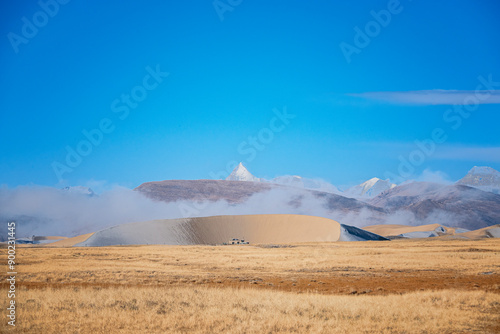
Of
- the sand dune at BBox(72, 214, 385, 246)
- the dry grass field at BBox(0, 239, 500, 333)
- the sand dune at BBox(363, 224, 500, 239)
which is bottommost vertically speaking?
Answer: the dry grass field at BBox(0, 239, 500, 333)

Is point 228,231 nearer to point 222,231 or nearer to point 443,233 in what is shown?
point 222,231

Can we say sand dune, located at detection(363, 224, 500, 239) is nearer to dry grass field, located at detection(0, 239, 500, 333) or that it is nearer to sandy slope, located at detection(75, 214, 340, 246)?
sandy slope, located at detection(75, 214, 340, 246)

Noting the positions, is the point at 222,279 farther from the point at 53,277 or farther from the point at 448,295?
the point at 448,295

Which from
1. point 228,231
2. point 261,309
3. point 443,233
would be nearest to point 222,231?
point 228,231

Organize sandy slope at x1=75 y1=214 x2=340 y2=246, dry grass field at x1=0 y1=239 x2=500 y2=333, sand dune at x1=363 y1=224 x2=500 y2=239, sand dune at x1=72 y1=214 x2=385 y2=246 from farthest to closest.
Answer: sand dune at x1=363 y1=224 x2=500 y2=239, sandy slope at x1=75 y1=214 x2=340 y2=246, sand dune at x1=72 y1=214 x2=385 y2=246, dry grass field at x1=0 y1=239 x2=500 y2=333

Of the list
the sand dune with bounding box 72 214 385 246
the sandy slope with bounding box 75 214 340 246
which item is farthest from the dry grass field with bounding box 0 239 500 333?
the sandy slope with bounding box 75 214 340 246

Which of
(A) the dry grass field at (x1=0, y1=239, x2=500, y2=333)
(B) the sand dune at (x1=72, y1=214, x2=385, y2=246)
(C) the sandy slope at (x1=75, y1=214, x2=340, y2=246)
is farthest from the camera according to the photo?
(C) the sandy slope at (x1=75, y1=214, x2=340, y2=246)

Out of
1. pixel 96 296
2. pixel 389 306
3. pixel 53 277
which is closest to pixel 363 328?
pixel 389 306

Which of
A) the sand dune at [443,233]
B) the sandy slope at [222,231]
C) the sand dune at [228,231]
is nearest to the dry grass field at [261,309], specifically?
the sand dune at [228,231]

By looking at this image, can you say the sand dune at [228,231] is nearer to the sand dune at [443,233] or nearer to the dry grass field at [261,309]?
the sand dune at [443,233]

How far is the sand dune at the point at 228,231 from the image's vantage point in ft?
278

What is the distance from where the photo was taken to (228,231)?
318ft

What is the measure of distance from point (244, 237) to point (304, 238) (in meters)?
13.3

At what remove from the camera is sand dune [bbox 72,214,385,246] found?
278ft
